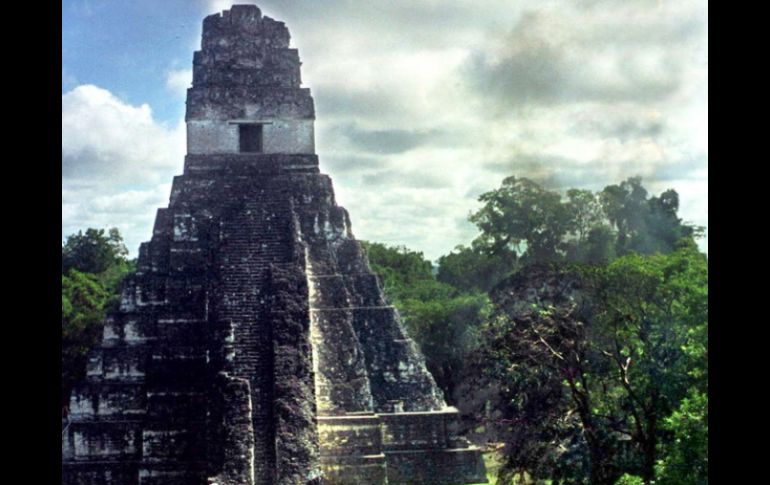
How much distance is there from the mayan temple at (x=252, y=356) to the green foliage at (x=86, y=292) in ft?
23.0

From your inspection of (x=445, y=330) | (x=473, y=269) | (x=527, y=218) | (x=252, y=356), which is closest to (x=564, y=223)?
(x=527, y=218)

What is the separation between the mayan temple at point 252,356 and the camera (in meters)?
13.3

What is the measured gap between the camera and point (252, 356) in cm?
1424

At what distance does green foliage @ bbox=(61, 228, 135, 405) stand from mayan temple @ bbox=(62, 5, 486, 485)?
7.01m

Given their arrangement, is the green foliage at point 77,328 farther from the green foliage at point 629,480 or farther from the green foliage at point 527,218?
the green foliage at point 629,480

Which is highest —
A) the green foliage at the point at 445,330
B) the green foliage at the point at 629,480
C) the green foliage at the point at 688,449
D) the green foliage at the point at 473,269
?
the green foliage at the point at 473,269

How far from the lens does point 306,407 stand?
44.3 feet

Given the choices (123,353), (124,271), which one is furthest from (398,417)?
(124,271)

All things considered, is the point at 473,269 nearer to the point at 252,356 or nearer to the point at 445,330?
the point at 445,330

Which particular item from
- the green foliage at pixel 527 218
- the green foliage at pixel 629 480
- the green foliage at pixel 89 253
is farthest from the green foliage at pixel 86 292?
the green foliage at pixel 629 480

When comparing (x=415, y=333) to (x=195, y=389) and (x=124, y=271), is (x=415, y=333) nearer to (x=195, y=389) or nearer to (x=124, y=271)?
(x=195, y=389)

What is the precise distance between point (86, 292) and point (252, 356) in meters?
13.7

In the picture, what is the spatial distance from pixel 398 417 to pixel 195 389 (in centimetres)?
269
